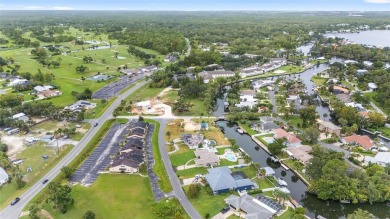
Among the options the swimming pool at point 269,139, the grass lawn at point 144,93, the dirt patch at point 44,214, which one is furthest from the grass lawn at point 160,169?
the grass lawn at point 144,93

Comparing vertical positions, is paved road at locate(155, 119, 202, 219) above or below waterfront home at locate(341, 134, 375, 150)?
below

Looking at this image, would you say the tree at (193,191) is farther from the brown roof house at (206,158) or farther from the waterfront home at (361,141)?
the waterfront home at (361,141)

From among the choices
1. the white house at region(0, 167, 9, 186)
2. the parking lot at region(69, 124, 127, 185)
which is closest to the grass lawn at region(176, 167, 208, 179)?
the parking lot at region(69, 124, 127, 185)

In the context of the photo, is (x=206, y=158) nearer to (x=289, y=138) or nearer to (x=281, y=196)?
(x=281, y=196)

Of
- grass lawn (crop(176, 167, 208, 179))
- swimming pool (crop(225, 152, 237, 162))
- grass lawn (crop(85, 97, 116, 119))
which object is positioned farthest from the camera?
grass lawn (crop(85, 97, 116, 119))

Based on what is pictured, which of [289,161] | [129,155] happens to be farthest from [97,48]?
[289,161]

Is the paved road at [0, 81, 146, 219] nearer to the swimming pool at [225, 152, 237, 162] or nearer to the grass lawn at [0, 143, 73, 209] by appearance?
the grass lawn at [0, 143, 73, 209]
